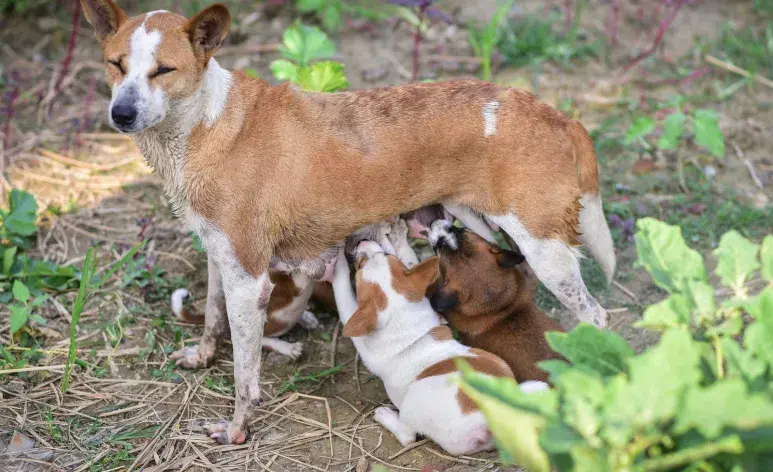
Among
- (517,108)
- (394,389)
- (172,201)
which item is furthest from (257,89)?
(394,389)

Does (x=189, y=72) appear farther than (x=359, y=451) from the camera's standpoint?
No

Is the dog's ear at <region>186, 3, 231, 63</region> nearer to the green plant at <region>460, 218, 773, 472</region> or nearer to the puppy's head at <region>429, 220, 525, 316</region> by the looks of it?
the puppy's head at <region>429, 220, 525, 316</region>

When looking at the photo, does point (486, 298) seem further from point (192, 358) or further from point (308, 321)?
point (192, 358)

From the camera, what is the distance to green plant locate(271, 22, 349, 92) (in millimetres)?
4941

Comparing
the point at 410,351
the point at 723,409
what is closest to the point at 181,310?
the point at 410,351

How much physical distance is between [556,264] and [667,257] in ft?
4.26

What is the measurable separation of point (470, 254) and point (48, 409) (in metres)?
2.37

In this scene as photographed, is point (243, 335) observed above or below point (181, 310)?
above

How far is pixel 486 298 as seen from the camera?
4.41 meters

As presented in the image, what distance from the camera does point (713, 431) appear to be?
2.17 metres

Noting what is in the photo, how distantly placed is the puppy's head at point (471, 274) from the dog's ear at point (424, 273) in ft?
0.42

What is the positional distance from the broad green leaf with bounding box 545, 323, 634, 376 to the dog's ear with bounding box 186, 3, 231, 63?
7.05 ft

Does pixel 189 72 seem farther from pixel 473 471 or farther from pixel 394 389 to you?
pixel 473 471

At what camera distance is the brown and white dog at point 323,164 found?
395cm
